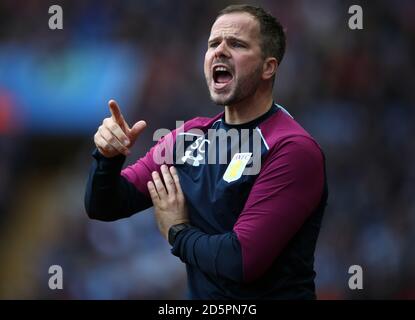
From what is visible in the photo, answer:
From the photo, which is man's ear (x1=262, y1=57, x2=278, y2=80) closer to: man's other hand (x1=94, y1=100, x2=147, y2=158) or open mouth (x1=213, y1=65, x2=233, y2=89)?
open mouth (x1=213, y1=65, x2=233, y2=89)

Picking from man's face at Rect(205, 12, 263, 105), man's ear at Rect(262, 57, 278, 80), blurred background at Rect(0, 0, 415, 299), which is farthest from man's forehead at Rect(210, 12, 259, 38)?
blurred background at Rect(0, 0, 415, 299)

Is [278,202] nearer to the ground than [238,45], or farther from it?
nearer to the ground

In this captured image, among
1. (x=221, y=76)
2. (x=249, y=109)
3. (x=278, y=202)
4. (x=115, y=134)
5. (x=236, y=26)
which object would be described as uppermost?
(x=236, y=26)

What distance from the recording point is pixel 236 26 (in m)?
3.43

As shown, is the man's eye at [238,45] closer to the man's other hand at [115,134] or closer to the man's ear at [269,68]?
the man's ear at [269,68]

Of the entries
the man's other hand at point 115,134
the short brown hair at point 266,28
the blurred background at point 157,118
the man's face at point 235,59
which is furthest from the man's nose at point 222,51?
the blurred background at point 157,118

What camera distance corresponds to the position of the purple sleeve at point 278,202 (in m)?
3.04

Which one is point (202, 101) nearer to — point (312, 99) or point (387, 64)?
point (312, 99)

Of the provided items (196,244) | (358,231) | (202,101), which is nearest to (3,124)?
(202,101)

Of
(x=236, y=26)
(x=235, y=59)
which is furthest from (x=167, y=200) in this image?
(x=236, y=26)

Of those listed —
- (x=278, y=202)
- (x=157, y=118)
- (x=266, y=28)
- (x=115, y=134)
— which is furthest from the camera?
(x=157, y=118)

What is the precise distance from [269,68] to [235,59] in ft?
0.64

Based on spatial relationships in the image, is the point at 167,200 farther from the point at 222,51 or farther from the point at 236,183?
the point at 222,51
